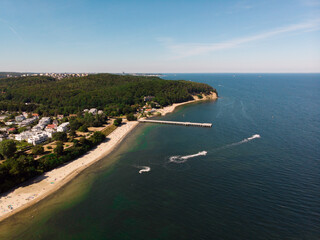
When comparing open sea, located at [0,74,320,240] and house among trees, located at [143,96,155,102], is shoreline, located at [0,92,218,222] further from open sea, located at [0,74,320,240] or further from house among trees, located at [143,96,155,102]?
house among trees, located at [143,96,155,102]

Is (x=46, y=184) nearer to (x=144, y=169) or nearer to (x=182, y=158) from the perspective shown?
(x=144, y=169)

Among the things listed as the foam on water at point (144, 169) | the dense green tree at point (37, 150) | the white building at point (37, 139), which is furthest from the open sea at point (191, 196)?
the white building at point (37, 139)

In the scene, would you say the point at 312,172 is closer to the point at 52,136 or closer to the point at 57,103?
the point at 52,136

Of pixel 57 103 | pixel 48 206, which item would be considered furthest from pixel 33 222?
pixel 57 103

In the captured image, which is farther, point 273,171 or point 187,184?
point 273,171

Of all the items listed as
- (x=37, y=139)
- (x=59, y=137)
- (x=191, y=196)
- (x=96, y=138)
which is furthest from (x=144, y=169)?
(x=37, y=139)

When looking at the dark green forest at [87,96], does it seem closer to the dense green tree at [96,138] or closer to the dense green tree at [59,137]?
the dense green tree at [96,138]
